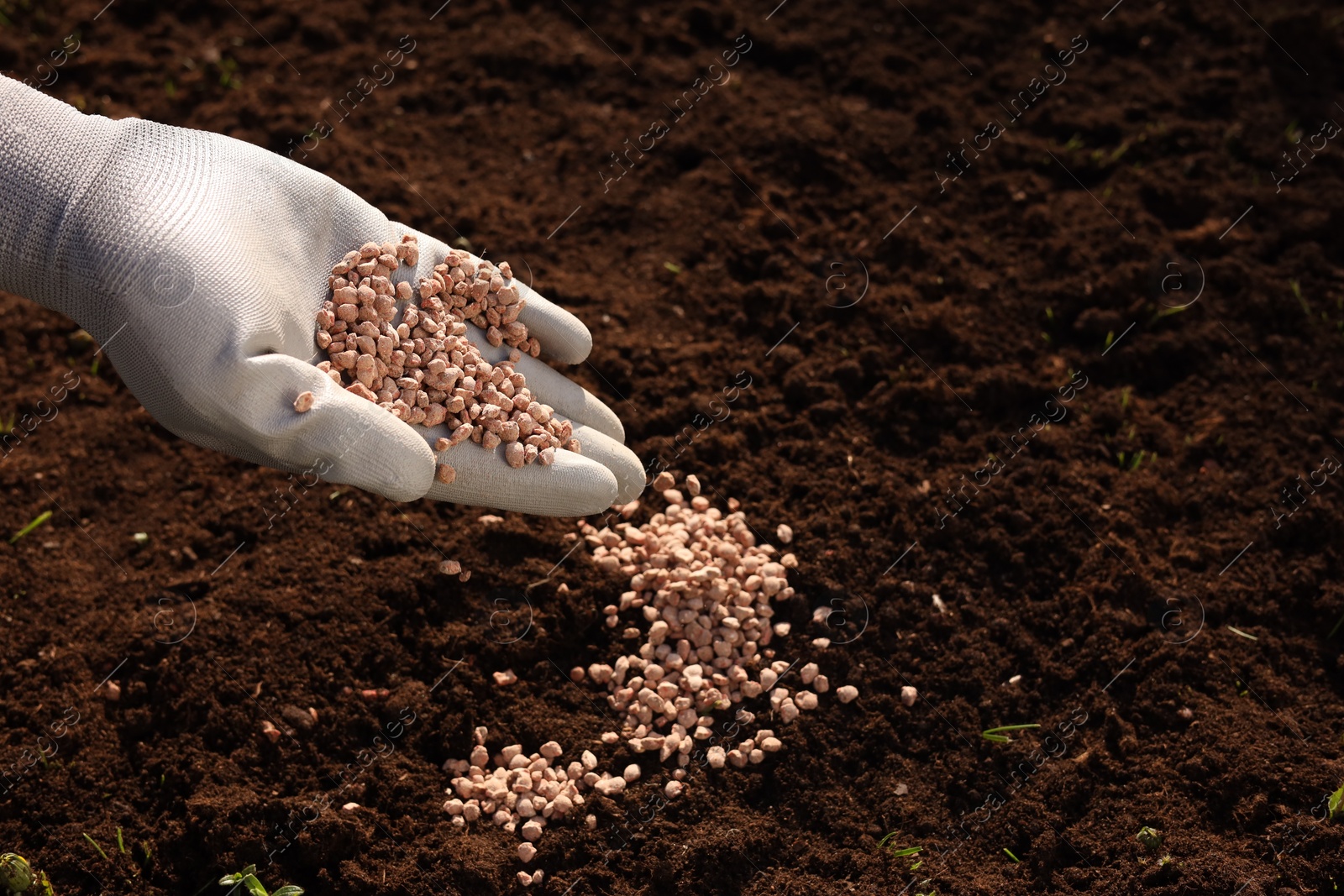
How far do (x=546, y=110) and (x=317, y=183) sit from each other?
1.90 meters

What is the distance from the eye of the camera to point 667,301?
439 centimetres

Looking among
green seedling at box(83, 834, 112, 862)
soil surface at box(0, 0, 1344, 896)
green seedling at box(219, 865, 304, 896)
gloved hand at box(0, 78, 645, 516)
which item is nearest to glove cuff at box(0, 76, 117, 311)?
gloved hand at box(0, 78, 645, 516)

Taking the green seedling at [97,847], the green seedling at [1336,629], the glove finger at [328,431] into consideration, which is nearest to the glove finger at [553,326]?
the glove finger at [328,431]

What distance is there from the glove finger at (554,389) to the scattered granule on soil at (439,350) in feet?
0.11

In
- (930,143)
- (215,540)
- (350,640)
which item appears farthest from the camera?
(930,143)

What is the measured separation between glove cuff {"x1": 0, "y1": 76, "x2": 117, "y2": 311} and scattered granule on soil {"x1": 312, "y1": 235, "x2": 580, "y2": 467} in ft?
2.20

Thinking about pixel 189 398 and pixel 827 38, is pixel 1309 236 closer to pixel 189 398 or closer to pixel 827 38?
pixel 827 38

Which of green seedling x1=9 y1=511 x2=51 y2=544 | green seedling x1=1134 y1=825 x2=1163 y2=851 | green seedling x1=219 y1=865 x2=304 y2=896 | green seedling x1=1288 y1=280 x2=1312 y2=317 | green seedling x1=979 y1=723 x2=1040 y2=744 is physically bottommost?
green seedling x1=9 y1=511 x2=51 y2=544

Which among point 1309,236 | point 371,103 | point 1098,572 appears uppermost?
point 1309,236

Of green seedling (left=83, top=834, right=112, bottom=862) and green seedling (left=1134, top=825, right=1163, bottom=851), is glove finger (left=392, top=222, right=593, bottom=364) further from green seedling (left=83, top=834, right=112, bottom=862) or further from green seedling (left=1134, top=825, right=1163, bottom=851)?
green seedling (left=1134, top=825, right=1163, bottom=851)

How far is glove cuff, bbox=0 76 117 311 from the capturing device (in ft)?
9.65

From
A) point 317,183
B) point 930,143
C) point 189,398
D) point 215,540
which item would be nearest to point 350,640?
point 215,540

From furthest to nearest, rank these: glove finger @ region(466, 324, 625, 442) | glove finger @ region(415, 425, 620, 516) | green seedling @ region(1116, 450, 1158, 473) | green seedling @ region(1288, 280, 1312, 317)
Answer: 1. green seedling @ region(1288, 280, 1312, 317)
2. green seedling @ region(1116, 450, 1158, 473)
3. glove finger @ region(466, 324, 625, 442)
4. glove finger @ region(415, 425, 620, 516)

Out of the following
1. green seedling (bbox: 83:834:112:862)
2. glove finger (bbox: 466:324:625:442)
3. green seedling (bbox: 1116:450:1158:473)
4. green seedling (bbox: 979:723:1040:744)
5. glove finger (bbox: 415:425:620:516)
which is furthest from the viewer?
green seedling (bbox: 1116:450:1158:473)
